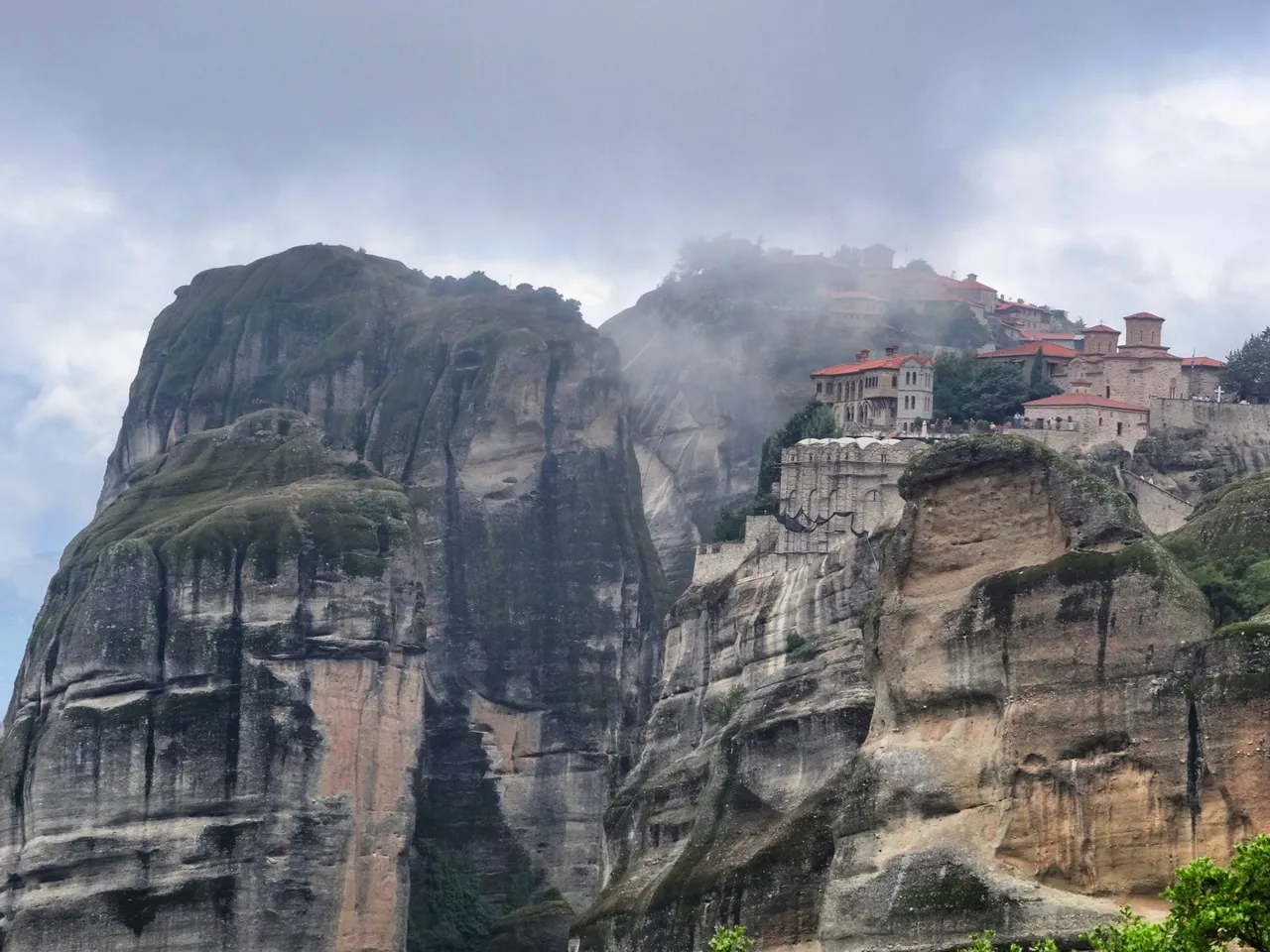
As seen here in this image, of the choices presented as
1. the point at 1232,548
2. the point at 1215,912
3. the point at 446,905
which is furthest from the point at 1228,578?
the point at 446,905

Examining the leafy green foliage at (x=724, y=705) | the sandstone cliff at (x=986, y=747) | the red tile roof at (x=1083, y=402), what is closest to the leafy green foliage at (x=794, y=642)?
the leafy green foliage at (x=724, y=705)

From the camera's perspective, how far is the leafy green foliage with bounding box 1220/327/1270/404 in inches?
4781

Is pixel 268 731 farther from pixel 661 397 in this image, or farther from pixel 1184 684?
pixel 1184 684

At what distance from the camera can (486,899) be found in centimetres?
12381

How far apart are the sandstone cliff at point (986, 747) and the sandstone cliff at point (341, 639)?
819 inches

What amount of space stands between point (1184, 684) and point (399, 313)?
67769mm

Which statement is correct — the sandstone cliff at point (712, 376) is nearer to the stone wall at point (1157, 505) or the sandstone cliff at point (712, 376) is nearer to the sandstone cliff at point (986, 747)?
the stone wall at point (1157, 505)

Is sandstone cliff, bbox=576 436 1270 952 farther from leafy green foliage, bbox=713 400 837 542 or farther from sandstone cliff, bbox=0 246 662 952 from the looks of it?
sandstone cliff, bbox=0 246 662 952

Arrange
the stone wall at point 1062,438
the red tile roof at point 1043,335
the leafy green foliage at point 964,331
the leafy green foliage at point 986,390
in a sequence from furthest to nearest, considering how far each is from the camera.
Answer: the leafy green foliage at point 964,331 → the red tile roof at point 1043,335 → the leafy green foliage at point 986,390 → the stone wall at point 1062,438

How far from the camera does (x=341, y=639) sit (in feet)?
396

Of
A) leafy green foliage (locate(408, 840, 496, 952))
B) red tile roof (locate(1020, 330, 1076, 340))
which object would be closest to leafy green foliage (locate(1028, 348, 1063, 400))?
red tile roof (locate(1020, 330, 1076, 340))

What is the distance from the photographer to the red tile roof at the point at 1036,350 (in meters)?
128

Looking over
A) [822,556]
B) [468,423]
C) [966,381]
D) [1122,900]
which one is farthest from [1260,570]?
[468,423]

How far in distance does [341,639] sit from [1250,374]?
1216 inches
